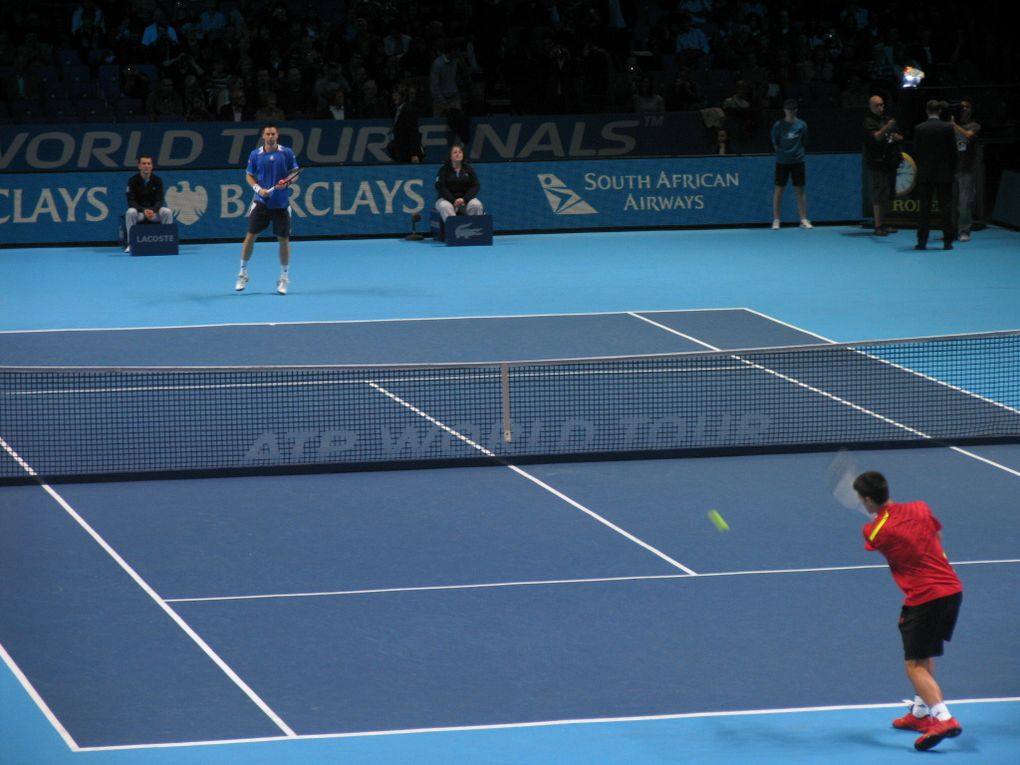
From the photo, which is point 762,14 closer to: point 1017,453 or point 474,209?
point 474,209

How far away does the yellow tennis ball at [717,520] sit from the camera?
10.9 metres

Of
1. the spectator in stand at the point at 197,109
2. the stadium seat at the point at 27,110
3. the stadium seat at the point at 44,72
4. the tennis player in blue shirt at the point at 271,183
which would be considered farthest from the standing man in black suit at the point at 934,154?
the stadium seat at the point at 44,72

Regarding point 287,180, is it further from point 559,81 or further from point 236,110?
point 559,81

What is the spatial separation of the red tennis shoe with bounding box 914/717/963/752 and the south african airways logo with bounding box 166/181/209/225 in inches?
752

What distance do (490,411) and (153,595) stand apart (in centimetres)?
484

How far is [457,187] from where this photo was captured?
24.1 metres

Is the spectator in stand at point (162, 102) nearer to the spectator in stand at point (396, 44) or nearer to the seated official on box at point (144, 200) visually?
the seated official on box at point (144, 200)

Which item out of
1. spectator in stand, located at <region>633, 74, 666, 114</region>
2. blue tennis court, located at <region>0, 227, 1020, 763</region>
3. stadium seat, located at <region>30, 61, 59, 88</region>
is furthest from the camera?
spectator in stand, located at <region>633, 74, 666, 114</region>

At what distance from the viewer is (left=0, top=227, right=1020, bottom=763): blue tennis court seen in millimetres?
7484

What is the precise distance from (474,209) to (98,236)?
5.55m

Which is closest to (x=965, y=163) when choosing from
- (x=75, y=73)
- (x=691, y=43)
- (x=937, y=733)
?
(x=691, y=43)

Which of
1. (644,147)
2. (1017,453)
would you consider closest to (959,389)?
(1017,453)

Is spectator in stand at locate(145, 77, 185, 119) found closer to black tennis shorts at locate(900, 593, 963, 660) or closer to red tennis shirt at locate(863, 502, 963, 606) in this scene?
red tennis shirt at locate(863, 502, 963, 606)

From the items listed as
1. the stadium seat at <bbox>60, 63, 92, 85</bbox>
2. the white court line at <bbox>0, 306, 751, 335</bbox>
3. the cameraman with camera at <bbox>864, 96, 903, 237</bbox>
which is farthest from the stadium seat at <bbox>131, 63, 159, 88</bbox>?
the cameraman with camera at <bbox>864, 96, 903, 237</bbox>
